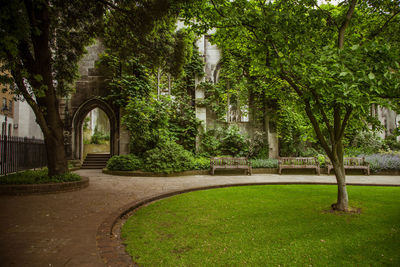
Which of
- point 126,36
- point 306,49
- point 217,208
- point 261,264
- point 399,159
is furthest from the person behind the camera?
point 399,159

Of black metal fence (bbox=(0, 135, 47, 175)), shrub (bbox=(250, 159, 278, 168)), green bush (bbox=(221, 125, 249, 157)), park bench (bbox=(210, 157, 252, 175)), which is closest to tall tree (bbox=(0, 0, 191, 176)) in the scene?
black metal fence (bbox=(0, 135, 47, 175))

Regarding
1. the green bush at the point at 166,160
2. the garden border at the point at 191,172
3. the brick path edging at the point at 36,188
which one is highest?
the green bush at the point at 166,160

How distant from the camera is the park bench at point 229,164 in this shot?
1184 cm

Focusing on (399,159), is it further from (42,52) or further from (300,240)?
(42,52)

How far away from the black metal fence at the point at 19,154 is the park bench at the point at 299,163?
13.3 metres

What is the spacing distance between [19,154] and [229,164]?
34.6 feet

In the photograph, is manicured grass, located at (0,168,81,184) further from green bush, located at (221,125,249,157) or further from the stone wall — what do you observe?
green bush, located at (221,125,249,157)

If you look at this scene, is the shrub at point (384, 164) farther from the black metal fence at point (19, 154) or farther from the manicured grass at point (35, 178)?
the black metal fence at point (19, 154)

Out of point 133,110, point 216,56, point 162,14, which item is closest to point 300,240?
point 162,14

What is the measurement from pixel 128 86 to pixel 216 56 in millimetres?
7158

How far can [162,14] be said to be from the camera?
7820 millimetres

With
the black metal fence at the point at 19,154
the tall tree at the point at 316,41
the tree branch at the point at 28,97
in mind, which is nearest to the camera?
the tall tree at the point at 316,41

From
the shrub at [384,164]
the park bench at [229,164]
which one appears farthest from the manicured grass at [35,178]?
the shrub at [384,164]

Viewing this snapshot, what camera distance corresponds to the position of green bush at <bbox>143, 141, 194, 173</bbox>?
1112cm
